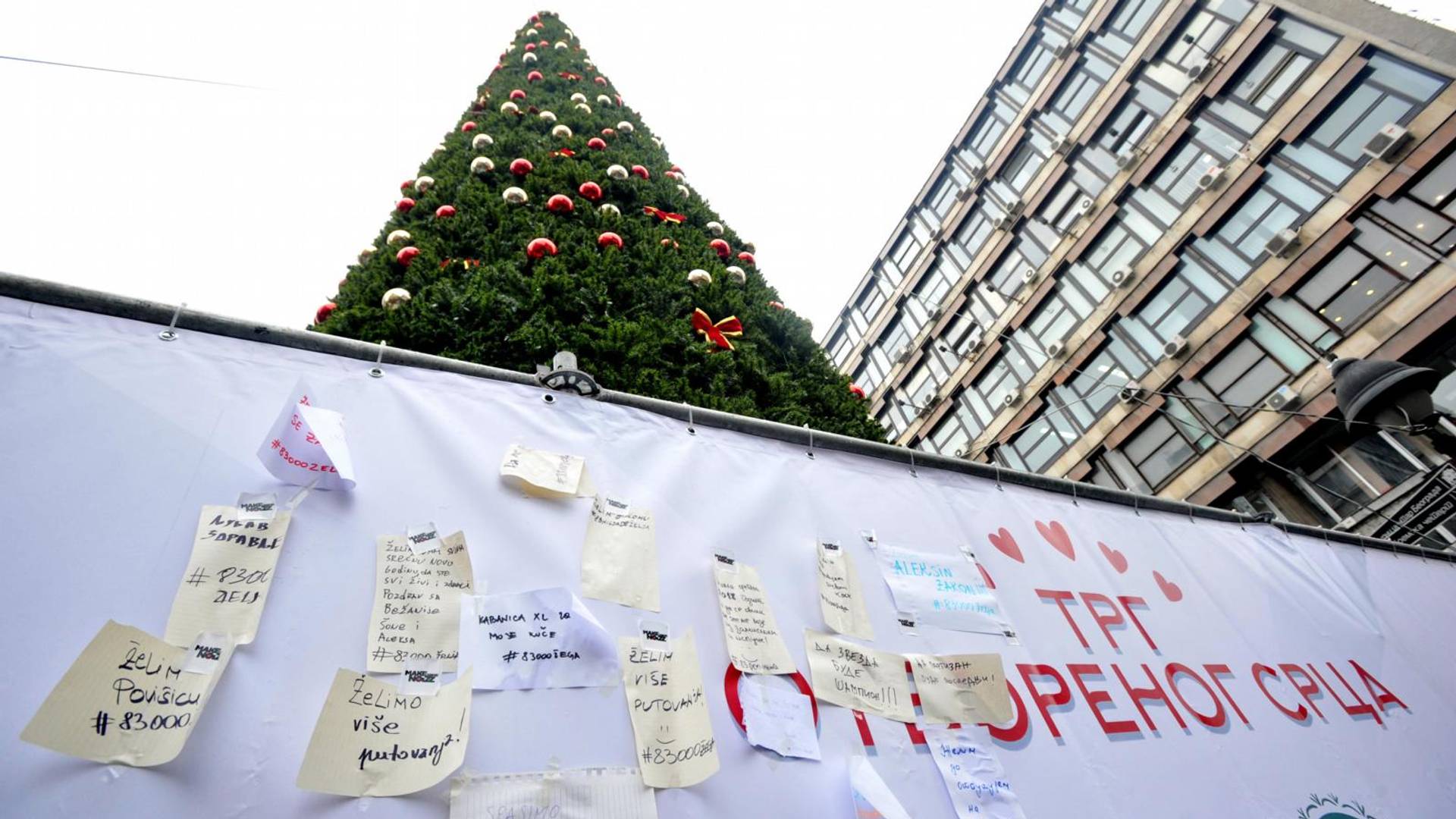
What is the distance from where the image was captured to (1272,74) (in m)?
12.1

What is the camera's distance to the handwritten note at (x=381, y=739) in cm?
93

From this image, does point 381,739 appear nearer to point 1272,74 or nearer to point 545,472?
point 545,472

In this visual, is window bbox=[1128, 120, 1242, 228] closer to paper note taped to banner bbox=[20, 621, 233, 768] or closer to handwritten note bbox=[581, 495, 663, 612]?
handwritten note bbox=[581, 495, 663, 612]

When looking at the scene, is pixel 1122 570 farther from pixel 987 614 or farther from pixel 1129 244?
pixel 1129 244

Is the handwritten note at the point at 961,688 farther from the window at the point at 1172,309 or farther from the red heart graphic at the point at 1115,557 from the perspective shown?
the window at the point at 1172,309

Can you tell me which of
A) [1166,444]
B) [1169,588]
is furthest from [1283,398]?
[1169,588]

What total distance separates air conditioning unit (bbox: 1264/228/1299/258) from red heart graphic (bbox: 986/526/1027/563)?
43.5ft

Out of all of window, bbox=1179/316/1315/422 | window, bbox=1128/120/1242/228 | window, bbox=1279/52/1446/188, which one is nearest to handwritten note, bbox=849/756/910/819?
window, bbox=1179/316/1315/422

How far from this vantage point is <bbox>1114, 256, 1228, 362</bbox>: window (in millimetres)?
12461

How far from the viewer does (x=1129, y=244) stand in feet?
47.2

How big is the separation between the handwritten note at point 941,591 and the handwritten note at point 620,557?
30.4 inches

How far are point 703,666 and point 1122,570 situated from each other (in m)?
1.94

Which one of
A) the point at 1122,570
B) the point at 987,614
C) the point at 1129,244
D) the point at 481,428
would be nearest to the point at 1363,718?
the point at 1122,570

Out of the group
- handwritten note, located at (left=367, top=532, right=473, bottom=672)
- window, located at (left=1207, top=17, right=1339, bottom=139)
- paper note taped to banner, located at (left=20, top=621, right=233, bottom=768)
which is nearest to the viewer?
paper note taped to banner, located at (left=20, top=621, right=233, bottom=768)
